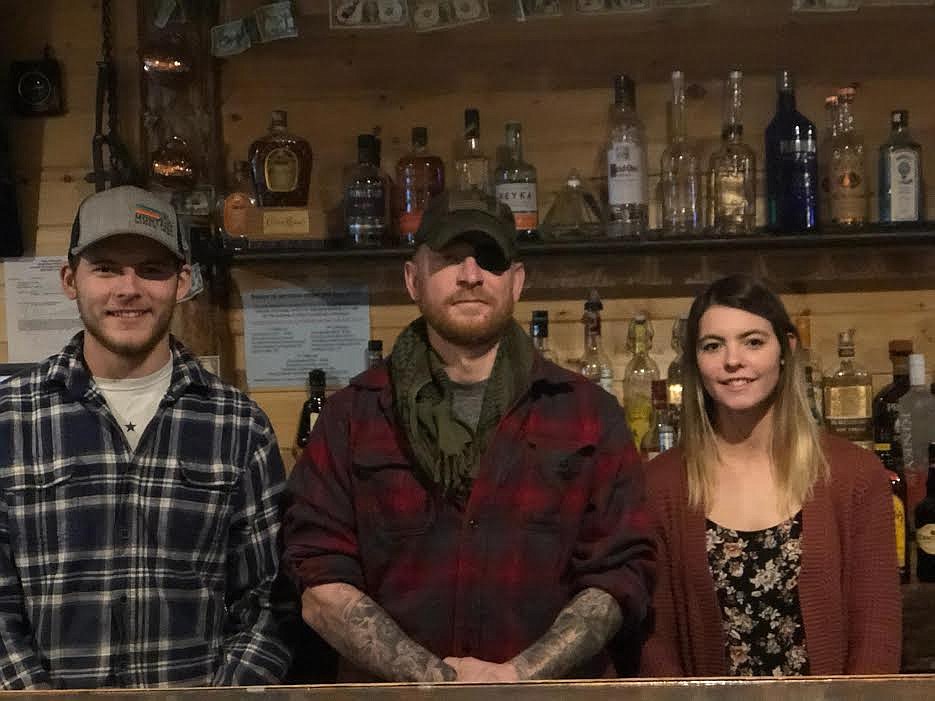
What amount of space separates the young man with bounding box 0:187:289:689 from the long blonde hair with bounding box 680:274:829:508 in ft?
2.33

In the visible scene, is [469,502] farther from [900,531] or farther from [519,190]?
[900,531]

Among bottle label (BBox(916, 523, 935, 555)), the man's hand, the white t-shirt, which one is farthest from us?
bottle label (BBox(916, 523, 935, 555))

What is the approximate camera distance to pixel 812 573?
68.0 inches

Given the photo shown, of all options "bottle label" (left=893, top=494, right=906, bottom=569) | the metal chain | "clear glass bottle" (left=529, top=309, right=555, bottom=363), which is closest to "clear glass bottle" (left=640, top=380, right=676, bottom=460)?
"clear glass bottle" (left=529, top=309, right=555, bottom=363)

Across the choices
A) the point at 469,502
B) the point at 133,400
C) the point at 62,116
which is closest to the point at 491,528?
the point at 469,502

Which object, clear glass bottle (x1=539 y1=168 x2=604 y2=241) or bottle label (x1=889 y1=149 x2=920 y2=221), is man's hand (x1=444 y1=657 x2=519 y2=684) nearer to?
clear glass bottle (x1=539 y1=168 x2=604 y2=241)

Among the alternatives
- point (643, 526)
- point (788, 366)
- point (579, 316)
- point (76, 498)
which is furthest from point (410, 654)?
point (579, 316)

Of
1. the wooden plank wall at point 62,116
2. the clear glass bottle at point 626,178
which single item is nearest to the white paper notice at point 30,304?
the wooden plank wall at point 62,116

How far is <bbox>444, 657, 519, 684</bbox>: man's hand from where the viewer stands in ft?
4.82

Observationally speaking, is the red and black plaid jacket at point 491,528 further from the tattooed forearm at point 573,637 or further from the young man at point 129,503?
the young man at point 129,503

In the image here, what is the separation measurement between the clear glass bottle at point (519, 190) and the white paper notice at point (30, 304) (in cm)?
108

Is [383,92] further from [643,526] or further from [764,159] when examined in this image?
[643,526]

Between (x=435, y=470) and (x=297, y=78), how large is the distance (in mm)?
1350

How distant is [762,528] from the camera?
5.83 ft
